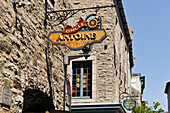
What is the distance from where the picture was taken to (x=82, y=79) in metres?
21.0

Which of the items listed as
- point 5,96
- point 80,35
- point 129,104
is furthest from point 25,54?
point 129,104

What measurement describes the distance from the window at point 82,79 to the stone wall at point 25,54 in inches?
366

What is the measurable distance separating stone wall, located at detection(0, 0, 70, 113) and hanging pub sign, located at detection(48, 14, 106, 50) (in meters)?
0.49

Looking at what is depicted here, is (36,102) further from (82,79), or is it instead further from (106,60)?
(106,60)

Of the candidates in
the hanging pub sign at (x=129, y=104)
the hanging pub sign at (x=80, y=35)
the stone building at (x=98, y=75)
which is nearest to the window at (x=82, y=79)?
the stone building at (x=98, y=75)

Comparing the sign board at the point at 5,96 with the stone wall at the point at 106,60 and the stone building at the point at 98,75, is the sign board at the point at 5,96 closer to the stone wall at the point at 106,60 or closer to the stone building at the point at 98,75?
the stone building at the point at 98,75

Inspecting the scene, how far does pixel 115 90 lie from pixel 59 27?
9.54 meters

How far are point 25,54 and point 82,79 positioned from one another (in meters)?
12.4

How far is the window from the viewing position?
20.8 m

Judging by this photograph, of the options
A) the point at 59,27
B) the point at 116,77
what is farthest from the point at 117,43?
the point at 59,27

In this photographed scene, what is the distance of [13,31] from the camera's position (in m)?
8.16

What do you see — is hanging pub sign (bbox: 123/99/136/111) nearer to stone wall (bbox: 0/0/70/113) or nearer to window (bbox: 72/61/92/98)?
window (bbox: 72/61/92/98)

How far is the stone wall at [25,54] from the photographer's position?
25.3 feet

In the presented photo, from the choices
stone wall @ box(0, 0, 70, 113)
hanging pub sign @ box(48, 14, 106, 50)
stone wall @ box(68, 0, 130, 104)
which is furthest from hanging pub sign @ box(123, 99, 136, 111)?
hanging pub sign @ box(48, 14, 106, 50)
